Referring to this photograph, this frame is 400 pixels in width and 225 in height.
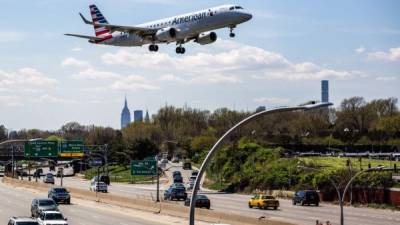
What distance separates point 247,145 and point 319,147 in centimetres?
4320

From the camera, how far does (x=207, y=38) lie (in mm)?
66062

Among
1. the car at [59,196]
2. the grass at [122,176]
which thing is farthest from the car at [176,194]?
the grass at [122,176]

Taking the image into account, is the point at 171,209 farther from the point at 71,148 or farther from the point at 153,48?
the point at 71,148

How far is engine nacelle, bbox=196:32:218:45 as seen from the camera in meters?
66.0

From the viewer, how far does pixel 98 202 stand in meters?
76.8

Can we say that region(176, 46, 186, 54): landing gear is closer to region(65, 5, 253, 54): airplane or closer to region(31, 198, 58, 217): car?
region(65, 5, 253, 54): airplane

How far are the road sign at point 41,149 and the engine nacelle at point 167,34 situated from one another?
42.4m

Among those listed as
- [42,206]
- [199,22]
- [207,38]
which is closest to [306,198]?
[207,38]

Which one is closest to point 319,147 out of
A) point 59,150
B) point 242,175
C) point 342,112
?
point 342,112

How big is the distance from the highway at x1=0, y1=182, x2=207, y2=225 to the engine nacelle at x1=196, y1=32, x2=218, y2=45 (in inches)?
631

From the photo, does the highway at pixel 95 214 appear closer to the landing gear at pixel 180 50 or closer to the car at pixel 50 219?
the car at pixel 50 219

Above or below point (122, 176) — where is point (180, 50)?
above

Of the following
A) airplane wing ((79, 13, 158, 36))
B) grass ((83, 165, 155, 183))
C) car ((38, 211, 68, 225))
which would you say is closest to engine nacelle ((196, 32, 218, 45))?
airplane wing ((79, 13, 158, 36))

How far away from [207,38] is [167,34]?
3706mm
